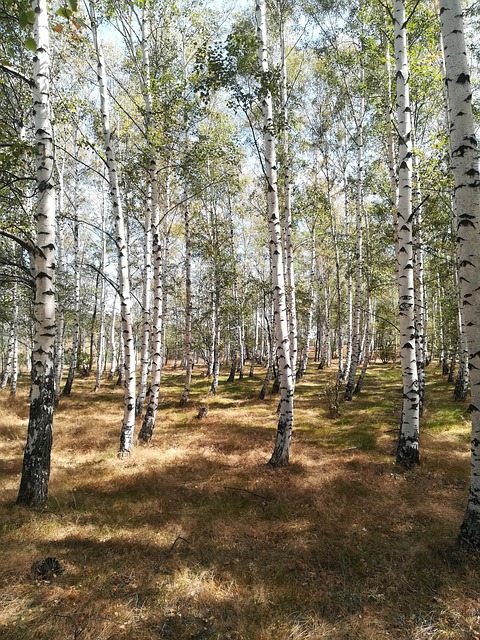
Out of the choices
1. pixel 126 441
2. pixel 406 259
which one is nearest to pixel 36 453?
pixel 126 441

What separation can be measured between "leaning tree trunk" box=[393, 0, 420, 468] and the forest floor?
2.67ft

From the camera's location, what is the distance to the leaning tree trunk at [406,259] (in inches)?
303

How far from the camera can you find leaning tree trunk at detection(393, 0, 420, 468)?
7695 mm

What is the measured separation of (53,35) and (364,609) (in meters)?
19.3

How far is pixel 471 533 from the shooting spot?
183 inches

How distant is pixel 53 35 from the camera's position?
1349 cm

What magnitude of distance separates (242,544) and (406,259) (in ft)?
22.3

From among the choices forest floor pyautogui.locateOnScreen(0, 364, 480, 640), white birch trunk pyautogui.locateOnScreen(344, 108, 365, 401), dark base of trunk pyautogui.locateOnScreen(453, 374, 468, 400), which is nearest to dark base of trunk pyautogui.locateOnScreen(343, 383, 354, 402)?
white birch trunk pyautogui.locateOnScreen(344, 108, 365, 401)

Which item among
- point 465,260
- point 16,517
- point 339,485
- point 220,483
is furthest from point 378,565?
point 16,517

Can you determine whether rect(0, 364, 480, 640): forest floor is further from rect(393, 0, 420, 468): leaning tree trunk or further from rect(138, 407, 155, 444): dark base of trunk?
rect(393, 0, 420, 468): leaning tree trunk

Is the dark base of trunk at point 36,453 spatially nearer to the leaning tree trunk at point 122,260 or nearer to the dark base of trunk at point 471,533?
the leaning tree trunk at point 122,260

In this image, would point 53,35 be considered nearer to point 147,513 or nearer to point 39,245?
point 39,245

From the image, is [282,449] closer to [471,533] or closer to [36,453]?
[471,533]

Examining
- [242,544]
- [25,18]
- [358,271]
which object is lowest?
[242,544]
